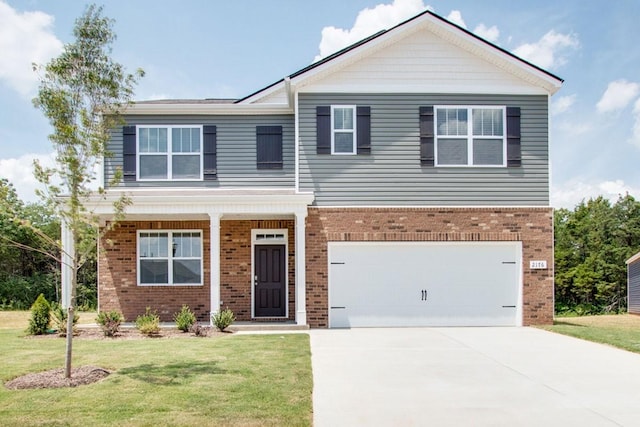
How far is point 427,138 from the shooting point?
13.8 m

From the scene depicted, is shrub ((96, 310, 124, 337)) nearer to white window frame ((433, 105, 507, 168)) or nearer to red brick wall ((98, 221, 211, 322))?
red brick wall ((98, 221, 211, 322))

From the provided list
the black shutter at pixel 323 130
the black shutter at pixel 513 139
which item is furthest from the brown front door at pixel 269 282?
the black shutter at pixel 513 139

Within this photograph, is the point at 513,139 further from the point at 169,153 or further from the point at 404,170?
the point at 169,153

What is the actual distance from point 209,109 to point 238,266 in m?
4.14

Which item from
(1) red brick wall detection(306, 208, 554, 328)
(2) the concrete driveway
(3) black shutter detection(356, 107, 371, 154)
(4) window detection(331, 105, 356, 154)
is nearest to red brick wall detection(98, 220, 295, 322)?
(1) red brick wall detection(306, 208, 554, 328)

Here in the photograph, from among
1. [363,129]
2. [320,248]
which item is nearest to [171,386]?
[320,248]

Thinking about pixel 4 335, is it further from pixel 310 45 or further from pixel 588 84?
pixel 588 84

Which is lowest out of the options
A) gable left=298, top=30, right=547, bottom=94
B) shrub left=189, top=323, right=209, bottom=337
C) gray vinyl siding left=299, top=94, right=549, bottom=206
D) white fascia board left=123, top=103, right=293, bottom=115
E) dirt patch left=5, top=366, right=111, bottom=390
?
shrub left=189, top=323, right=209, bottom=337

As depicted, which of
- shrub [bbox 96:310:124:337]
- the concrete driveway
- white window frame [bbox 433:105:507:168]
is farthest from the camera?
white window frame [bbox 433:105:507:168]

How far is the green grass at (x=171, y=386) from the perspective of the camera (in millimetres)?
5777

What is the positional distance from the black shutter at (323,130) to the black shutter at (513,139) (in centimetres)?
447

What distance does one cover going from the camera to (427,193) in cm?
1380

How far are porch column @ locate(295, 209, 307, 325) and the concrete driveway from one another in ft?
3.80

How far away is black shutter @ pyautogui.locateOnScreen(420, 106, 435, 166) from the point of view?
13750mm
